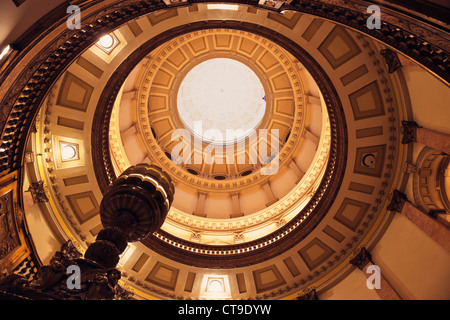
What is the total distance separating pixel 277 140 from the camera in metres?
20.6

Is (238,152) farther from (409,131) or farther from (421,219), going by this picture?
(421,219)

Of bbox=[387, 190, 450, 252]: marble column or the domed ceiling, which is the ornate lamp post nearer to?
the domed ceiling

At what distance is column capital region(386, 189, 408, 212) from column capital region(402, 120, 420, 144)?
2110 millimetres

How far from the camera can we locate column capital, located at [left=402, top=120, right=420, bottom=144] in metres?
9.19

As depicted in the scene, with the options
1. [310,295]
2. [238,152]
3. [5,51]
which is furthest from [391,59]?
[238,152]

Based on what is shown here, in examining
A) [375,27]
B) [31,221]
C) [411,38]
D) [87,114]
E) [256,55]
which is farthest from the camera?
[256,55]

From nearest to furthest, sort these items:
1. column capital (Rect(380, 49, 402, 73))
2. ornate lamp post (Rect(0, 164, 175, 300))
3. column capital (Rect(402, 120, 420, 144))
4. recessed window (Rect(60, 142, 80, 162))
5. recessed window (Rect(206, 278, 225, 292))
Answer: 1. ornate lamp post (Rect(0, 164, 175, 300))
2. column capital (Rect(380, 49, 402, 73))
3. column capital (Rect(402, 120, 420, 144))
4. recessed window (Rect(60, 142, 80, 162))
5. recessed window (Rect(206, 278, 225, 292))

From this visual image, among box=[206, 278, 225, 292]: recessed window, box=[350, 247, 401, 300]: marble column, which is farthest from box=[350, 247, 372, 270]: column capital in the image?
box=[206, 278, 225, 292]: recessed window

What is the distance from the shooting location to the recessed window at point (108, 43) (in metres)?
10.7

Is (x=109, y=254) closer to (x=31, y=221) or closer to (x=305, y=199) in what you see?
(x=31, y=221)

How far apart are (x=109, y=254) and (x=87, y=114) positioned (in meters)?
8.54

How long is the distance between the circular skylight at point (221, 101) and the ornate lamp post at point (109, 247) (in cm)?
1572

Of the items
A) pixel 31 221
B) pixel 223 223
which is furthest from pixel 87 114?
pixel 223 223

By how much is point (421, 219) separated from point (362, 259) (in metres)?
3.29
